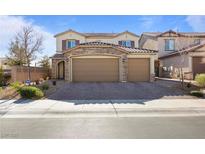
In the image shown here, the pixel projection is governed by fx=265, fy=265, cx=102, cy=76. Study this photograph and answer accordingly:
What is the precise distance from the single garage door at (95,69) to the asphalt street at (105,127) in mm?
14152

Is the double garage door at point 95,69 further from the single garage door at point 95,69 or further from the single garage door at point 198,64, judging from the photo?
the single garage door at point 198,64

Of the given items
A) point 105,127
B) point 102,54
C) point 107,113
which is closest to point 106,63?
point 102,54

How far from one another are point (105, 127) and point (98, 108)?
360 cm

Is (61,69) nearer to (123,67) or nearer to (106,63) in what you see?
(106,63)

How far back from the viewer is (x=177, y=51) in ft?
96.5

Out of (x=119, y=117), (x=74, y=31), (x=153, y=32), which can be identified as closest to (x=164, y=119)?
(x=119, y=117)

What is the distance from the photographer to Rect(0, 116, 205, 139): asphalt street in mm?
7414

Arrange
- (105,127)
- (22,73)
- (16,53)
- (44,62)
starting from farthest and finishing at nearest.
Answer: (44,62)
(16,53)
(22,73)
(105,127)

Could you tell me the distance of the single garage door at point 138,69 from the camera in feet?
80.2

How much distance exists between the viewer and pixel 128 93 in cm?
1700

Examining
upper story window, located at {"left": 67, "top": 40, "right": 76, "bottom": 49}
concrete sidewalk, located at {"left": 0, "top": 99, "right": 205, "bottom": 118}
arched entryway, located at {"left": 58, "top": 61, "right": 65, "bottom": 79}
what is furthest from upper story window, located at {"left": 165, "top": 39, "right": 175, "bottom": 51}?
concrete sidewalk, located at {"left": 0, "top": 99, "right": 205, "bottom": 118}

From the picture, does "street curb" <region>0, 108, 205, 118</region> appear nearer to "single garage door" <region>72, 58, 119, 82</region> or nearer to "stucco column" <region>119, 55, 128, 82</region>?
"stucco column" <region>119, 55, 128, 82</region>

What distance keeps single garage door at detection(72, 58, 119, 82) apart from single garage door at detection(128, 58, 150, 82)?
1306 mm

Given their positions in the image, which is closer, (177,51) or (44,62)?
(177,51)
